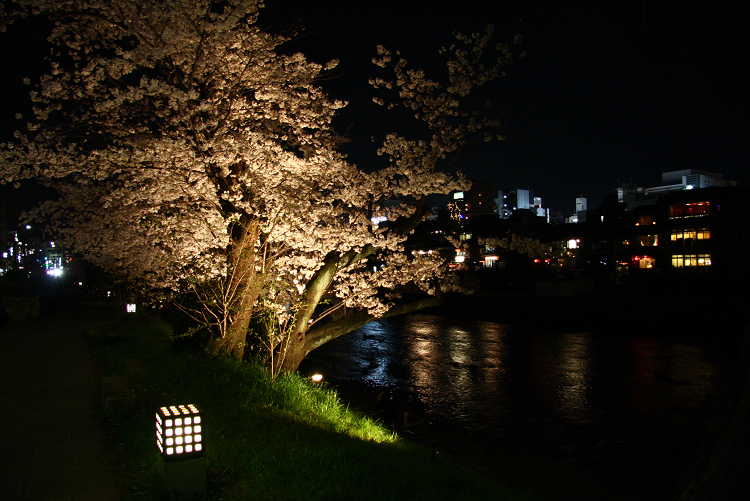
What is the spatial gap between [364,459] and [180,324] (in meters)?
8.76

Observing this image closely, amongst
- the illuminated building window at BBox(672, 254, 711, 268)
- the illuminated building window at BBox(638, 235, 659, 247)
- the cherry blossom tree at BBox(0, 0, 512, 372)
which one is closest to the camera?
the cherry blossom tree at BBox(0, 0, 512, 372)

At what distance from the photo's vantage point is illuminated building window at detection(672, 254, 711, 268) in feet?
135

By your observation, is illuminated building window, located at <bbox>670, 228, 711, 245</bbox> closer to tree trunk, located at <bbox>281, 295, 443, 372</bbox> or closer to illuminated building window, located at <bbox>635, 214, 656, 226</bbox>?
illuminated building window, located at <bbox>635, 214, 656, 226</bbox>

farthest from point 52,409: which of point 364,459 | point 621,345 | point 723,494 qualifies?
point 621,345

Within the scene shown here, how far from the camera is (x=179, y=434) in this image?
3871 millimetres

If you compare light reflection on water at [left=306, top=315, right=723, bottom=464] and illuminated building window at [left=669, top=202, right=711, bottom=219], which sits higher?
illuminated building window at [left=669, top=202, right=711, bottom=219]

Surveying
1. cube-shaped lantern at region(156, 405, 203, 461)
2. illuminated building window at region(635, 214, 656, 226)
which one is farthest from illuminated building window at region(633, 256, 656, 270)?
cube-shaped lantern at region(156, 405, 203, 461)

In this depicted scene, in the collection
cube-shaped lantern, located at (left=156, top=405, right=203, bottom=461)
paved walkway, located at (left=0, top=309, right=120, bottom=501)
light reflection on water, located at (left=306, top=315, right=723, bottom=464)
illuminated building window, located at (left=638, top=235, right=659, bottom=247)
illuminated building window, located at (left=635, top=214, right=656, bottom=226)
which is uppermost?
illuminated building window, located at (left=635, top=214, right=656, bottom=226)

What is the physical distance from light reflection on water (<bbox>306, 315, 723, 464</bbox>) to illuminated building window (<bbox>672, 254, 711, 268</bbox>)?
1815cm

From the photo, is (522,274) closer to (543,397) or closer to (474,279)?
(474,279)

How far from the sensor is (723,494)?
2.67m

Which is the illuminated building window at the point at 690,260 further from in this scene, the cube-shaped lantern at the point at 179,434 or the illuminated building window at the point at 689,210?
the cube-shaped lantern at the point at 179,434

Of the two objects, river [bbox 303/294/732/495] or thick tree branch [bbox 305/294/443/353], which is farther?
river [bbox 303/294/732/495]

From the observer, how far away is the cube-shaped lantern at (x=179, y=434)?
151 inches
